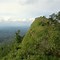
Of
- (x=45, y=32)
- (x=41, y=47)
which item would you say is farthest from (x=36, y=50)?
(x=45, y=32)

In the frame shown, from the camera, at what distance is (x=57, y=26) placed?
33781 millimetres

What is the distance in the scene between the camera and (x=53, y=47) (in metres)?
30.1

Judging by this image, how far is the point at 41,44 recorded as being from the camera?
30922 mm

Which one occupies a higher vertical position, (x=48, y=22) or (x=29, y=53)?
(x=48, y=22)

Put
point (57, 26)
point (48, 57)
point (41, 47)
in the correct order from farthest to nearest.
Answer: point (57, 26) < point (41, 47) < point (48, 57)

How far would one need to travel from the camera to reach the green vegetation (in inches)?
1175

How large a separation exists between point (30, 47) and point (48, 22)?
5.37 m

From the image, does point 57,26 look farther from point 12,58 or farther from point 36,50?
point 12,58

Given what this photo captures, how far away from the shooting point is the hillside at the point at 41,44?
2985 centimetres

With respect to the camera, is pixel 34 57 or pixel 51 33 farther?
pixel 51 33

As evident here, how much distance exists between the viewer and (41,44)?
30.9 meters

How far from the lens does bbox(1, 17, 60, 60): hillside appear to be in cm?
2985

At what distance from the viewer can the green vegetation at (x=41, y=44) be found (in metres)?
29.9

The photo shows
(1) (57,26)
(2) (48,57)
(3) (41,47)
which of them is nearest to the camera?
(2) (48,57)
